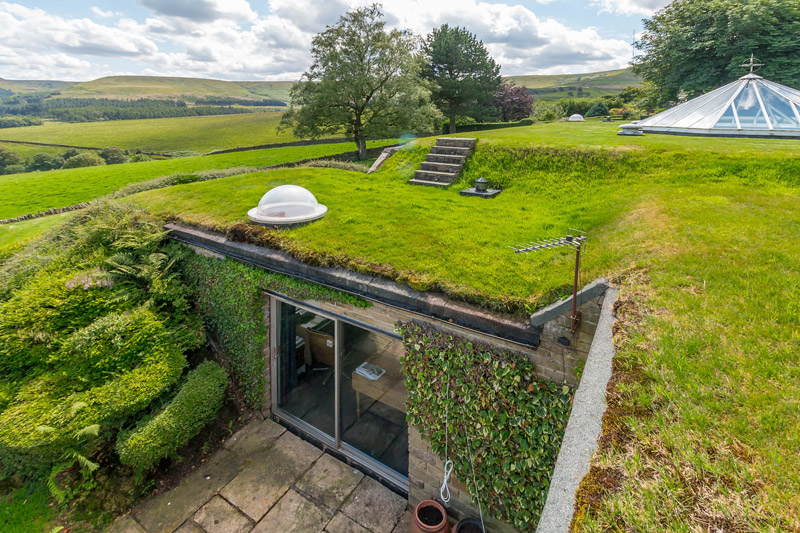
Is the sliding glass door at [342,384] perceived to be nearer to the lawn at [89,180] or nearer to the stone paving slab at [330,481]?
the stone paving slab at [330,481]

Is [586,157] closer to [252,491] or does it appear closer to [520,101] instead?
[252,491]

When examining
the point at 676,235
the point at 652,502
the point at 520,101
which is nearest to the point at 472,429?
the point at 652,502

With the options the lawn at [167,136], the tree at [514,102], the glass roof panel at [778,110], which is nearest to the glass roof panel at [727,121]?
the glass roof panel at [778,110]

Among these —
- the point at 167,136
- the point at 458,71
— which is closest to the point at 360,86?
the point at 458,71

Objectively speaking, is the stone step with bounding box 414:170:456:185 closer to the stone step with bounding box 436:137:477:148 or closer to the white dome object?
the stone step with bounding box 436:137:477:148

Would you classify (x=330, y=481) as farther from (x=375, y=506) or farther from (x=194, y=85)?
(x=194, y=85)

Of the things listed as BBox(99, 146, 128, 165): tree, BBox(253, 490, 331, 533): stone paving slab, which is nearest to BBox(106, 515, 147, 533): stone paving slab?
BBox(253, 490, 331, 533): stone paving slab
